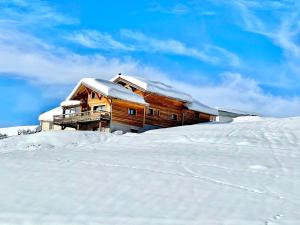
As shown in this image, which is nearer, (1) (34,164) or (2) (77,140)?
(1) (34,164)

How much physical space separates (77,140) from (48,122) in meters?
29.5

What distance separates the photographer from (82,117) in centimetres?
3994

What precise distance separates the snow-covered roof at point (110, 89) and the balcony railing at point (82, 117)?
170 cm

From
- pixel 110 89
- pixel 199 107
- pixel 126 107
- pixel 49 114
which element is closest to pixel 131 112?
pixel 126 107

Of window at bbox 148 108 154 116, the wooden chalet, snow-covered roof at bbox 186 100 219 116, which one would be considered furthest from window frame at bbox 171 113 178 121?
window at bbox 148 108 154 116

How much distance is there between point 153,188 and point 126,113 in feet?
91.2

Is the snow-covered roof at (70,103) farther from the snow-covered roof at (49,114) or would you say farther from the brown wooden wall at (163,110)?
the snow-covered roof at (49,114)

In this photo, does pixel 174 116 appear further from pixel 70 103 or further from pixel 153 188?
pixel 153 188

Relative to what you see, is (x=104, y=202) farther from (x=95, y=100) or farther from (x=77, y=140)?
(x=95, y=100)

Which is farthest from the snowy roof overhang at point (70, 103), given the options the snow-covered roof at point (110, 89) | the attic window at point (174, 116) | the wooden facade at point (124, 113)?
the attic window at point (174, 116)

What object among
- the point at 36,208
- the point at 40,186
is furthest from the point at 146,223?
the point at 40,186

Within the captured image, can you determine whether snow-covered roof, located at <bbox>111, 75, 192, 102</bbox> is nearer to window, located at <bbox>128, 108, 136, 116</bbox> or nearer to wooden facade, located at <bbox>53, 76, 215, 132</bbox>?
wooden facade, located at <bbox>53, 76, 215, 132</bbox>

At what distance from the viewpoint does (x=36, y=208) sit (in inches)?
382

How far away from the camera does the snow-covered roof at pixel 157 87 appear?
41.1 m
